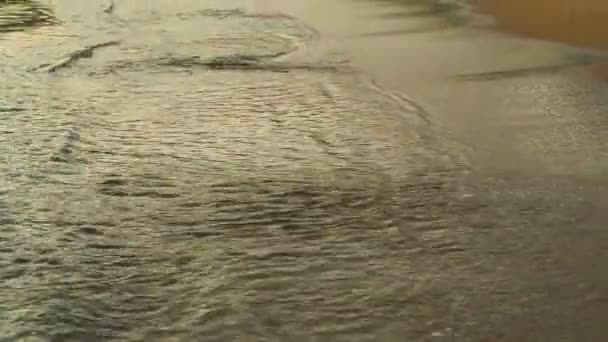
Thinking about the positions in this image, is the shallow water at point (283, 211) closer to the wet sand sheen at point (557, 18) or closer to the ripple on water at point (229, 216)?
the ripple on water at point (229, 216)

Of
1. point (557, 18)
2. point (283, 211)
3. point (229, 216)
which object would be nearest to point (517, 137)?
point (283, 211)

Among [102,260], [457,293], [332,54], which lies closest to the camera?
[457,293]

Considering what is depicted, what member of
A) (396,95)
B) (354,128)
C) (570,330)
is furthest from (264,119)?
(570,330)

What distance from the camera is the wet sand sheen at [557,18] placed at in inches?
352

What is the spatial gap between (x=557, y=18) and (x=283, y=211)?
6238 millimetres

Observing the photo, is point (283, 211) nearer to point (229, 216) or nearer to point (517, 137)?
point (229, 216)

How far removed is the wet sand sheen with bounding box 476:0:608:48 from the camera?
29.3ft

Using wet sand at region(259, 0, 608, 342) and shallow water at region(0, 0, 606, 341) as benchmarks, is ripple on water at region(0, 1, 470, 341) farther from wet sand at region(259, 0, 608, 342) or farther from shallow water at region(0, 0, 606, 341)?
wet sand at region(259, 0, 608, 342)

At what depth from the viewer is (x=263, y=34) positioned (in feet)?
32.2

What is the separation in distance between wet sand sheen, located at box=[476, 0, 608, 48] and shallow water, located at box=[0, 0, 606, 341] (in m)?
1.53

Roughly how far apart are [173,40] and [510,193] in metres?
5.41

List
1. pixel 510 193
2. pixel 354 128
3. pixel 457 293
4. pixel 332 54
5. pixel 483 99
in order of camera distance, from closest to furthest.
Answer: pixel 457 293
pixel 510 193
pixel 354 128
pixel 483 99
pixel 332 54

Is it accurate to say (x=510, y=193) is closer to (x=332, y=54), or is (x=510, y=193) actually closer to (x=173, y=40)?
(x=332, y=54)

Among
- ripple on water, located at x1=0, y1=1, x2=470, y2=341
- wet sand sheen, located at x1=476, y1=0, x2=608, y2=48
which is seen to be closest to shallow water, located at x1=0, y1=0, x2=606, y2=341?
ripple on water, located at x1=0, y1=1, x2=470, y2=341
